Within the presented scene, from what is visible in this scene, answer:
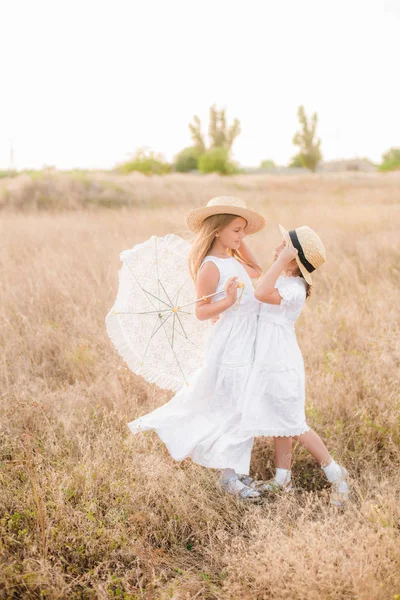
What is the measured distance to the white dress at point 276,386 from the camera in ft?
8.57

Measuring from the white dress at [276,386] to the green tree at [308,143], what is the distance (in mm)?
35444

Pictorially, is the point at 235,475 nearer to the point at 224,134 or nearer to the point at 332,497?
the point at 332,497

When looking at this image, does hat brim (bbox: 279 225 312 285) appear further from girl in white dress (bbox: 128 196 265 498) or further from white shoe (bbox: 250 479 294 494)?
white shoe (bbox: 250 479 294 494)

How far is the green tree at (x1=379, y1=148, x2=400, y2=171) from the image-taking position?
49.3 m

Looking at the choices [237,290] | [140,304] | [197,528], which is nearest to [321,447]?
[197,528]

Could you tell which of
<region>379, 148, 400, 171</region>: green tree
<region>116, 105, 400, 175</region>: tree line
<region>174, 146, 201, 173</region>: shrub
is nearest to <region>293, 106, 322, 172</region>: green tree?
<region>116, 105, 400, 175</region>: tree line

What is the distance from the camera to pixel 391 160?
169 ft

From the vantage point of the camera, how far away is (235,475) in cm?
284

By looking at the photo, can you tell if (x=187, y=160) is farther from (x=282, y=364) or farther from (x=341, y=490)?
(x=341, y=490)

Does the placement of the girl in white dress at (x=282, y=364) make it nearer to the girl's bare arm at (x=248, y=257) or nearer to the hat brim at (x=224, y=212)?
the hat brim at (x=224, y=212)

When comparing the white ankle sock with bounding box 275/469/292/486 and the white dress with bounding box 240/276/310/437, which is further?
the white ankle sock with bounding box 275/469/292/486

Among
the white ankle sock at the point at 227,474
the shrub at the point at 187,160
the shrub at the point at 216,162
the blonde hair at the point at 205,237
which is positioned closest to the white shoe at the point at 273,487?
the white ankle sock at the point at 227,474

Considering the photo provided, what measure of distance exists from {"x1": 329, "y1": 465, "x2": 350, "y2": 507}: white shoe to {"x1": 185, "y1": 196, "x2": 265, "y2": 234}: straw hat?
1.43 meters

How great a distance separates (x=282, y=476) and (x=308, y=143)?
35.9 m
